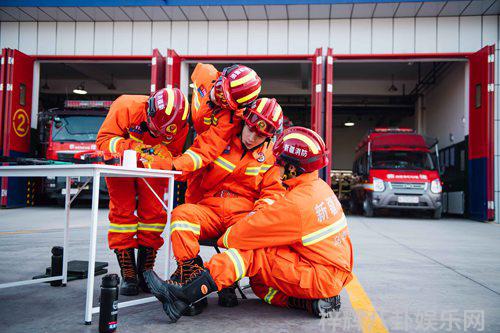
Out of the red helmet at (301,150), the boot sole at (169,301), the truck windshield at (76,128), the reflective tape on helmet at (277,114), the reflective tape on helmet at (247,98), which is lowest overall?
the boot sole at (169,301)

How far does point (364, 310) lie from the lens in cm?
306

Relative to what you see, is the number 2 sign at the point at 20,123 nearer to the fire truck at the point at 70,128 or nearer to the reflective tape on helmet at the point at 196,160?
the fire truck at the point at 70,128

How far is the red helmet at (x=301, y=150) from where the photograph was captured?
2.85m

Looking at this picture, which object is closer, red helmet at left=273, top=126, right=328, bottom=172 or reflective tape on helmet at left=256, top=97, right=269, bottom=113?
red helmet at left=273, top=126, right=328, bottom=172

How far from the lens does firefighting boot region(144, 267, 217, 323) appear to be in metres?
2.57

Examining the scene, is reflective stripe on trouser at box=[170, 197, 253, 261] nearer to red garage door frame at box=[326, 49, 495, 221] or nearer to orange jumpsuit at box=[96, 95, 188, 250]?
orange jumpsuit at box=[96, 95, 188, 250]

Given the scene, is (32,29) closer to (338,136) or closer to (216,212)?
(216,212)

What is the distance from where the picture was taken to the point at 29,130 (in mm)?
12766

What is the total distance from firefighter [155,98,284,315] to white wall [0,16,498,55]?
9282 millimetres

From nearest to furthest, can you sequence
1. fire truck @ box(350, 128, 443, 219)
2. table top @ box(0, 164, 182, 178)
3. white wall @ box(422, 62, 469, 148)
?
table top @ box(0, 164, 182, 178), fire truck @ box(350, 128, 443, 219), white wall @ box(422, 62, 469, 148)

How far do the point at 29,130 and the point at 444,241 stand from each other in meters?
11.6

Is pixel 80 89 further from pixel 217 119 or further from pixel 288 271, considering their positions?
pixel 288 271

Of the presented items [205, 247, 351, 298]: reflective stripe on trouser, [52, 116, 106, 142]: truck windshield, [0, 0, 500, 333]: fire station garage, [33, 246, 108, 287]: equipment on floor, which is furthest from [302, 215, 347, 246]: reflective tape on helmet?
[52, 116, 106, 142]: truck windshield

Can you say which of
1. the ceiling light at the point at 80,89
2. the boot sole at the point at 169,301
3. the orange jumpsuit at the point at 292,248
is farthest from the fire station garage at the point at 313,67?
the ceiling light at the point at 80,89
